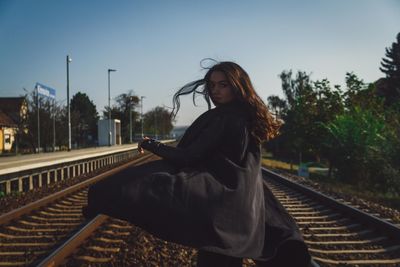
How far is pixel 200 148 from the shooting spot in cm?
198

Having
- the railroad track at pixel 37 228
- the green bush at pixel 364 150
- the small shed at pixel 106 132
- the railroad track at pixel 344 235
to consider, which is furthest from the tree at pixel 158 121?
the railroad track at pixel 344 235

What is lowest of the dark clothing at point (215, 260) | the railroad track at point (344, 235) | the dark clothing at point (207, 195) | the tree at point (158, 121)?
A: the railroad track at point (344, 235)

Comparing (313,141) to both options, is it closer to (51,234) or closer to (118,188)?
(51,234)

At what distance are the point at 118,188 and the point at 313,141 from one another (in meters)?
24.6

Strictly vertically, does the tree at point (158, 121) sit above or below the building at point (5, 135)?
above

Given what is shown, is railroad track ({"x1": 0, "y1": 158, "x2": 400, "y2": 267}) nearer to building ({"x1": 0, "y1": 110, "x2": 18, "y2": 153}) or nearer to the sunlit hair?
the sunlit hair

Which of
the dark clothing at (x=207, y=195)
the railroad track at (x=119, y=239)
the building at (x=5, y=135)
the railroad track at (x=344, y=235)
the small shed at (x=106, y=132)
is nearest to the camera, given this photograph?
the dark clothing at (x=207, y=195)

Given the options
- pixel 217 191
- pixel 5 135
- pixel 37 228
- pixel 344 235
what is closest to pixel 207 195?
pixel 217 191

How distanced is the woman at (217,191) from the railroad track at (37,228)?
116 inches

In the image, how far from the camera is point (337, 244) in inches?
216

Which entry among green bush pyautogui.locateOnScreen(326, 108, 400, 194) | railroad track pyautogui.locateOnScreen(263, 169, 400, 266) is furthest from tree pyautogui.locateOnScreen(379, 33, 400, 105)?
railroad track pyautogui.locateOnScreen(263, 169, 400, 266)

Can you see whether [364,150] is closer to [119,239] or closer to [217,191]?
[119,239]

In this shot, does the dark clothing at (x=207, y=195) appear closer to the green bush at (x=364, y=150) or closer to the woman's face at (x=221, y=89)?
the woman's face at (x=221, y=89)

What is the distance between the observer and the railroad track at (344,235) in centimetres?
491
